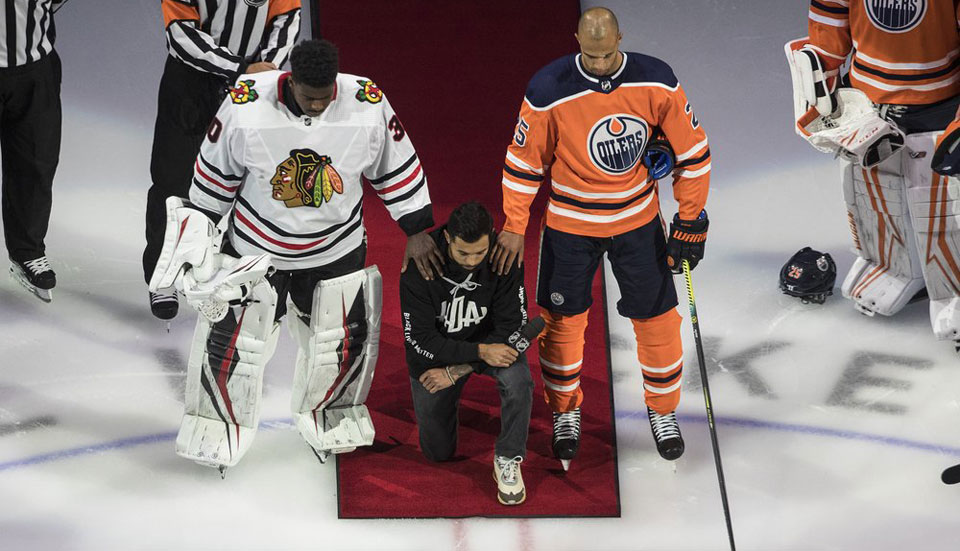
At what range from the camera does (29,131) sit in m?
5.48

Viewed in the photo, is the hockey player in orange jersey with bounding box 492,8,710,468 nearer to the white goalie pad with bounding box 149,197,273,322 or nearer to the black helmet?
the white goalie pad with bounding box 149,197,273,322

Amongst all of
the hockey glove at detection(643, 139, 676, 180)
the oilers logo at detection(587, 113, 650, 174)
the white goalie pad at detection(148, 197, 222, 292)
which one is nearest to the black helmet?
the hockey glove at detection(643, 139, 676, 180)

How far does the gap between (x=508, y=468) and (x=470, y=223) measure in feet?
2.70

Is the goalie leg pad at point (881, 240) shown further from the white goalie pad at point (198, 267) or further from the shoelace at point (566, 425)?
the white goalie pad at point (198, 267)

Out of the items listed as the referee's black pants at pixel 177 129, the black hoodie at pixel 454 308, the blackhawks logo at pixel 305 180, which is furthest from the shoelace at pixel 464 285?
the referee's black pants at pixel 177 129

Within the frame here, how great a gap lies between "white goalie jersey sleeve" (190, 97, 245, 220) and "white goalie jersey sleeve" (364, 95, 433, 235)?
16.0 inches

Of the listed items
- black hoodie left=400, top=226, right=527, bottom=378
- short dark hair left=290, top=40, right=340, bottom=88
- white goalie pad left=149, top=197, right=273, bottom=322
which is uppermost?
short dark hair left=290, top=40, right=340, bottom=88

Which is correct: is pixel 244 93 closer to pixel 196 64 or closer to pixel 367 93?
pixel 367 93

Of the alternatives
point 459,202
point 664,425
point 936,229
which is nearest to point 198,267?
point 664,425

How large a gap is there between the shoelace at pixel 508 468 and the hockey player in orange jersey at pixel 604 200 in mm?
196

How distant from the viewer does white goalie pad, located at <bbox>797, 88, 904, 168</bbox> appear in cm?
504

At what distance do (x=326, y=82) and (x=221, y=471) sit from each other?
141 centimetres

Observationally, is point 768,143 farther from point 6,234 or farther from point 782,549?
point 6,234

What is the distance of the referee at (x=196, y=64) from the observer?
5.11 metres
